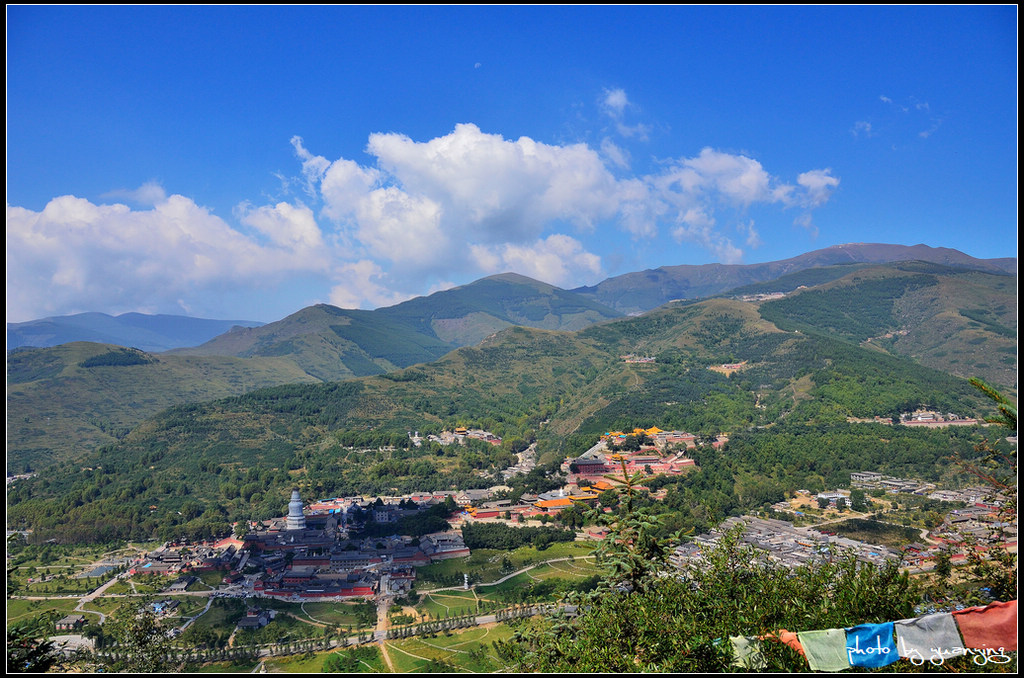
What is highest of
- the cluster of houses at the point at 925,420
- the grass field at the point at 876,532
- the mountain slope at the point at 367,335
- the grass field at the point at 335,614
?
the mountain slope at the point at 367,335

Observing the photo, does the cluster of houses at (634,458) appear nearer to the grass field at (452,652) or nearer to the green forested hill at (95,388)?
the grass field at (452,652)

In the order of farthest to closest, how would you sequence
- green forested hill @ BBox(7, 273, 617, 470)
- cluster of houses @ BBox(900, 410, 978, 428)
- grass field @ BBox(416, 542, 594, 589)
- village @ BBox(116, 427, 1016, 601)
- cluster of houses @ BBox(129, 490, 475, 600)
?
green forested hill @ BBox(7, 273, 617, 470) → cluster of houses @ BBox(900, 410, 978, 428) → grass field @ BBox(416, 542, 594, 589) → cluster of houses @ BBox(129, 490, 475, 600) → village @ BBox(116, 427, 1016, 601)

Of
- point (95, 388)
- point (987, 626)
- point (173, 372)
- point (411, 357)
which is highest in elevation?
point (411, 357)

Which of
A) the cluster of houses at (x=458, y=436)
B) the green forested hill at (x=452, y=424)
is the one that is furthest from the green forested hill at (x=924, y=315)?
the cluster of houses at (x=458, y=436)

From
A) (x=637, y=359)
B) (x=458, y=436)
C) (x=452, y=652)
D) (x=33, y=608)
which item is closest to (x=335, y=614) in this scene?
(x=452, y=652)

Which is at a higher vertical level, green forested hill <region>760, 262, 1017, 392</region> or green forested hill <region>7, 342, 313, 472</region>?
green forested hill <region>760, 262, 1017, 392</region>

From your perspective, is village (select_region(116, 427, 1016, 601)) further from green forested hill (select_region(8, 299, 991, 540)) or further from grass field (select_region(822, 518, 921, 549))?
green forested hill (select_region(8, 299, 991, 540))

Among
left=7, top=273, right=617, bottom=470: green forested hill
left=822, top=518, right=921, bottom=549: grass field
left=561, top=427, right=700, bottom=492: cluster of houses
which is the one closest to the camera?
left=822, top=518, right=921, bottom=549: grass field

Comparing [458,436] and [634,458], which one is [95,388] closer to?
[458,436]

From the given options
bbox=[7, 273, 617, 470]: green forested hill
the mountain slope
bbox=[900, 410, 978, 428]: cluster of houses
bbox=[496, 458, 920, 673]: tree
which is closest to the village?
bbox=[496, 458, 920, 673]: tree
